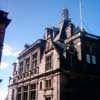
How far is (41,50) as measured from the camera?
28.3 metres

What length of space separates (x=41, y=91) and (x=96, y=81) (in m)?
8.34

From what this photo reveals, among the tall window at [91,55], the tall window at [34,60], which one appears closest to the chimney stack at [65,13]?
the tall window at [34,60]

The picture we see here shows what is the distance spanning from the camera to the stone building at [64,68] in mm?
21969

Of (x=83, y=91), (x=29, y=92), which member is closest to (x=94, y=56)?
(x=83, y=91)

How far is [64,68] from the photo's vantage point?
22.4 meters

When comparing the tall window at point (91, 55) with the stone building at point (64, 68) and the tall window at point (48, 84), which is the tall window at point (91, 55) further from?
the tall window at point (48, 84)

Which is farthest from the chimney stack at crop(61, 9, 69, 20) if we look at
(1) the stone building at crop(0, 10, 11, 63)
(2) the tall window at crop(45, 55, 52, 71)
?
(1) the stone building at crop(0, 10, 11, 63)

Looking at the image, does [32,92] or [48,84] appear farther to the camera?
[32,92]

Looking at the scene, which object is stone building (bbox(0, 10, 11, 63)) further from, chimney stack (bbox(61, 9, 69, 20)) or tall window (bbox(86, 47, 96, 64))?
chimney stack (bbox(61, 9, 69, 20))

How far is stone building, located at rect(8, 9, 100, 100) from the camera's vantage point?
22.0m

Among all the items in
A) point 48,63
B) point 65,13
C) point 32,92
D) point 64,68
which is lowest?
point 32,92

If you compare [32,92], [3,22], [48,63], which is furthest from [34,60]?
[3,22]

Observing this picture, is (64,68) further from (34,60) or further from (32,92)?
(34,60)

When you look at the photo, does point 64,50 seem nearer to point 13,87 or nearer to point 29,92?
point 29,92
